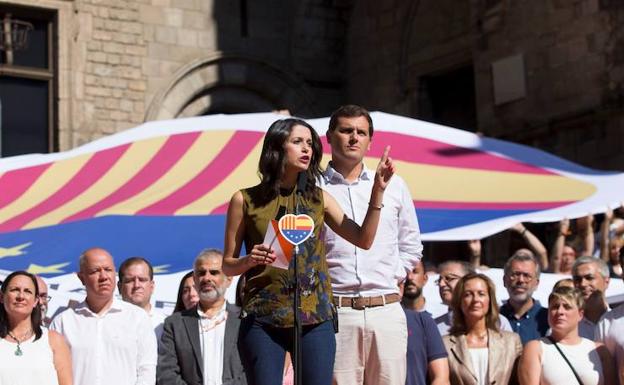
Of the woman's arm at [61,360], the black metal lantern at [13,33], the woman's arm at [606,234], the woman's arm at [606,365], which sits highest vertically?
the black metal lantern at [13,33]

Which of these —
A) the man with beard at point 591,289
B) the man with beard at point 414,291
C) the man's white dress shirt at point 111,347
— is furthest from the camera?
the man with beard at point 591,289

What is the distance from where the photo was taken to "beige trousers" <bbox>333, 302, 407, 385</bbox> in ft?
16.3

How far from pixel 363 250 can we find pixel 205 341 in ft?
5.57

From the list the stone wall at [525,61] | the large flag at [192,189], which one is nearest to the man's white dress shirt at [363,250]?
the large flag at [192,189]

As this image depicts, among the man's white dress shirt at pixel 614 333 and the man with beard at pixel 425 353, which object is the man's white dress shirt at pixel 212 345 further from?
the man's white dress shirt at pixel 614 333

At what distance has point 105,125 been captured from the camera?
15.2 meters

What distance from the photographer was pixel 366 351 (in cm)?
499

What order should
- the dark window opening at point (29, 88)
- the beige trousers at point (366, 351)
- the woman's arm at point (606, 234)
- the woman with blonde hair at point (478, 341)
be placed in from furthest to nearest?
the dark window opening at point (29, 88)
the woman's arm at point (606, 234)
the woman with blonde hair at point (478, 341)
the beige trousers at point (366, 351)

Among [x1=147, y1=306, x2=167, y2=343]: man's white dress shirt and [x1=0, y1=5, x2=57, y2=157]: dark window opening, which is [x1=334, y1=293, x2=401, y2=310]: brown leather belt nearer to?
[x1=147, y1=306, x2=167, y2=343]: man's white dress shirt

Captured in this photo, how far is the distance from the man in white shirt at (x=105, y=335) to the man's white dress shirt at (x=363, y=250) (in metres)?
1.54

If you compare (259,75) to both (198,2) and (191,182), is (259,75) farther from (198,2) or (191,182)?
(191,182)

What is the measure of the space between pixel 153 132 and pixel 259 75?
5.77 metres

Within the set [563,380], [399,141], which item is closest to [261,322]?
[563,380]

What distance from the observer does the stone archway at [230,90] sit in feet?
51.9
